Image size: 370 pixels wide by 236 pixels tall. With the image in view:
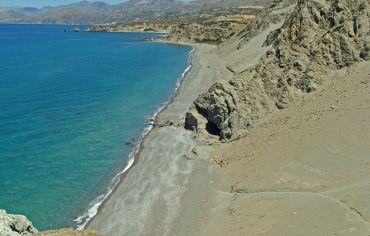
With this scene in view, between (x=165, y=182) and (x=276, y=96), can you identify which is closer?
(x=165, y=182)

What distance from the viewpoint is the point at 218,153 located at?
37.4m

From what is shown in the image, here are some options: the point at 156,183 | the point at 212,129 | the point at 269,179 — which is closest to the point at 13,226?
the point at 156,183

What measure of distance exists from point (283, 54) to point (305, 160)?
14734 mm

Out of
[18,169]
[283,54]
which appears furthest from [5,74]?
[283,54]

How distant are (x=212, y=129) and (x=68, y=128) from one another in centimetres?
1568

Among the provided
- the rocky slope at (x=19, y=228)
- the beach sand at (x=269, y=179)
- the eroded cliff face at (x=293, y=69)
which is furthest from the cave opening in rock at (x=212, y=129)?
the rocky slope at (x=19, y=228)

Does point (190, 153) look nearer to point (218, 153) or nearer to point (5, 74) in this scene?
point (218, 153)

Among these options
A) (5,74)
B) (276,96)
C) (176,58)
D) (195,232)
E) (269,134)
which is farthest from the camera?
(176,58)

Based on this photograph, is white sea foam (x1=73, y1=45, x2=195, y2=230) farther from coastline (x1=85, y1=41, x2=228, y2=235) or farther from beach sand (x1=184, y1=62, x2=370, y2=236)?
beach sand (x1=184, y1=62, x2=370, y2=236)

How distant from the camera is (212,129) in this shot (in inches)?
1673

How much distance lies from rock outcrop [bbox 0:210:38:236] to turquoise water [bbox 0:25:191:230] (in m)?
11.0

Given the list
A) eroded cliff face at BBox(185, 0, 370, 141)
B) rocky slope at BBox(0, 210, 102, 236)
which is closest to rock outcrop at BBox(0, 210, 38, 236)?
rocky slope at BBox(0, 210, 102, 236)

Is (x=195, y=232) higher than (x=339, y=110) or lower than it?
lower

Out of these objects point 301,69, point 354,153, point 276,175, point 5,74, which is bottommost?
point 5,74
